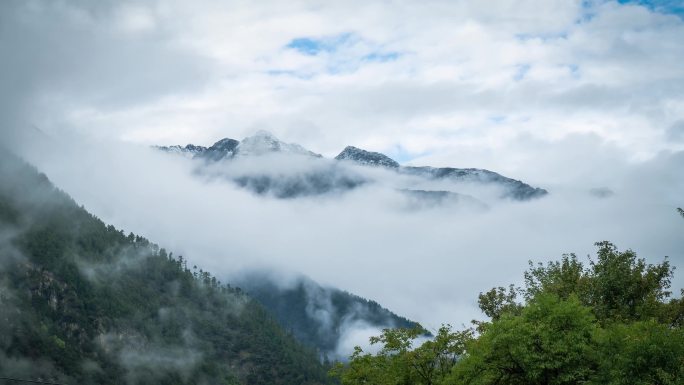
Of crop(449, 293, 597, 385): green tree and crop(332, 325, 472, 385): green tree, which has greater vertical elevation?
crop(449, 293, 597, 385): green tree

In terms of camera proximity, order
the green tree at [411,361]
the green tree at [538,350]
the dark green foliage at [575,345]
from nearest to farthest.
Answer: the dark green foliage at [575,345] → the green tree at [538,350] → the green tree at [411,361]

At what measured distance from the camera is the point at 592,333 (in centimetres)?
3997

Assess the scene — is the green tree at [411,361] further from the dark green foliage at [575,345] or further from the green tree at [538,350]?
the green tree at [538,350]

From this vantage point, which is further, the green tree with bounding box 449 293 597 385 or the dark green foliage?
the green tree with bounding box 449 293 597 385

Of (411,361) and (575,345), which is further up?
(575,345)

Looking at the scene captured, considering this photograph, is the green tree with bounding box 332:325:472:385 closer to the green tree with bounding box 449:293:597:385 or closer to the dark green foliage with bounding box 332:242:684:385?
the dark green foliage with bounding box 332:242:684:385

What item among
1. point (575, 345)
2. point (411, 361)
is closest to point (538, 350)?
point (575, 345)

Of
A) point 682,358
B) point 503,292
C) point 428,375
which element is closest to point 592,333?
point 682,358

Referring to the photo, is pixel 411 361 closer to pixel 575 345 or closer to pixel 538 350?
pixel 538 350

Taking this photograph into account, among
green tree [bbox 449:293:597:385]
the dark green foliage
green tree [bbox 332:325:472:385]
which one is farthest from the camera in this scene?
green tree [bbox 332:325:472:385]

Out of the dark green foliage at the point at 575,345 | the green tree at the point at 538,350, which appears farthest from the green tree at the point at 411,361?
the green tree at the point at 538,350

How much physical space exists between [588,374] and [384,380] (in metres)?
17.1

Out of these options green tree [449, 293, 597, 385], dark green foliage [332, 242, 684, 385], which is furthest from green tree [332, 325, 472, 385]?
green tree [449, 293, 597, 385]

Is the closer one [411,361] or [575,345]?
[575,345]
